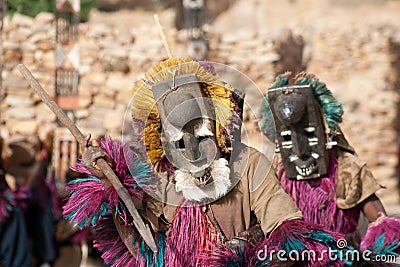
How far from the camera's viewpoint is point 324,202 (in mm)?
4344

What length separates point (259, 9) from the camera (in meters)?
22.1

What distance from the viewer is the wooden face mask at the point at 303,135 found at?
431cm

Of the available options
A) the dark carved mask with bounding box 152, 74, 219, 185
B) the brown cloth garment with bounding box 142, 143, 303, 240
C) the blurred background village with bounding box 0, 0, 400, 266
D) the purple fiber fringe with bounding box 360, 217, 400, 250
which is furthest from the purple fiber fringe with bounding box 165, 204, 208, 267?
the blurred background village with bounding box 0, 0, 400, 266

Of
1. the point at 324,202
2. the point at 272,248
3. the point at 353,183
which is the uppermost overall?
the point at 353,183

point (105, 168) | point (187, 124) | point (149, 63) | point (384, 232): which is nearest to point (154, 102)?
point (187, 124)

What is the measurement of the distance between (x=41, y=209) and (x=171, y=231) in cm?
415

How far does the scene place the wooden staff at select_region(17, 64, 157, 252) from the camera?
306cm

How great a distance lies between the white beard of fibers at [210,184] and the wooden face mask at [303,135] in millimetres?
1217

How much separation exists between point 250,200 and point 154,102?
0.61 metres

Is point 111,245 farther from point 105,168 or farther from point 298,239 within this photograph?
point 298,239

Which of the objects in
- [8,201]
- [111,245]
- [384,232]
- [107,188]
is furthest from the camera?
[8,201]

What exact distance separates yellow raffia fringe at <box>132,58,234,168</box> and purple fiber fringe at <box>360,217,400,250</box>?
1275mm

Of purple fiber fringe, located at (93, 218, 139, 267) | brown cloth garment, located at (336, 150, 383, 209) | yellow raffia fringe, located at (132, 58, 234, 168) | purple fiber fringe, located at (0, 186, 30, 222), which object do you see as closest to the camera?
yellow raffia fringe, located at (132, 58, 234, 168)

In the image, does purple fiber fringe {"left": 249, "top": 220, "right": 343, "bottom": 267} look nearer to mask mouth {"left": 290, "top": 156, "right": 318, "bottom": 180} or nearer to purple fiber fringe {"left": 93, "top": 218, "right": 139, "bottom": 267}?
purple fiber fringe {"left": 93, "top": 218, "right": 139, "bottom": 267}
